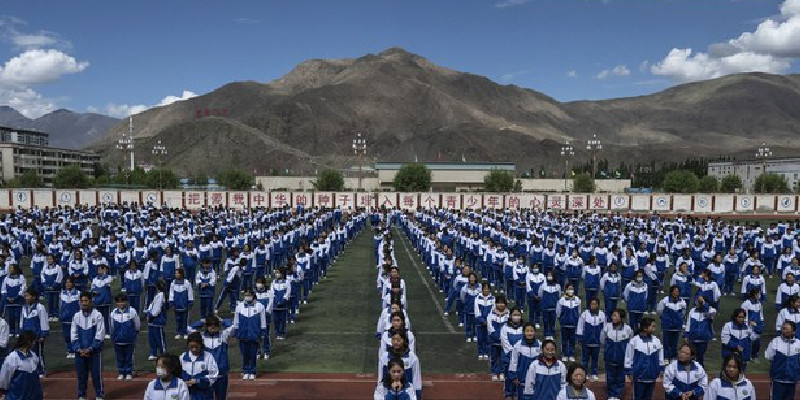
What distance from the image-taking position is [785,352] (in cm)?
887

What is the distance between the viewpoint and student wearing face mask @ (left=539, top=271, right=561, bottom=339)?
43.5 feet

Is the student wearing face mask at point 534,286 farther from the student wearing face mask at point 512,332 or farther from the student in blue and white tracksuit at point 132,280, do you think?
the student in blue and white tracksuit at point 132,280

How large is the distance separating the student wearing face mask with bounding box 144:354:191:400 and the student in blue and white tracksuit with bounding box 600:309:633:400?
6.72 m

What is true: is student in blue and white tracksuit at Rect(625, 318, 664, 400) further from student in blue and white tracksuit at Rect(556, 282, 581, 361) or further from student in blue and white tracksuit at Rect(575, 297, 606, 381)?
student in blue and white tracksuit at Rect(556, 282, 581, 361)

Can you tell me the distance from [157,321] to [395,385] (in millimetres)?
7514

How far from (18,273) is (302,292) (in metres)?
7.78

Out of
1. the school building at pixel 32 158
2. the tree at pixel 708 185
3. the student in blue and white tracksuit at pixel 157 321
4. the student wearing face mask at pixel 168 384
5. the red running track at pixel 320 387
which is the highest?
the school building at pixel 32 158

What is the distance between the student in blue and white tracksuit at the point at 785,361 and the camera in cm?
884

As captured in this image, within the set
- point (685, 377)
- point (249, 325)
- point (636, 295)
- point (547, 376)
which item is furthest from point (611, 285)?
point (249, 325)

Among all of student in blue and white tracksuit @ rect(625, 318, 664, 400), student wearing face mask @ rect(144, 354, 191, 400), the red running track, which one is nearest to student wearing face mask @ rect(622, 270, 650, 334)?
the red running track

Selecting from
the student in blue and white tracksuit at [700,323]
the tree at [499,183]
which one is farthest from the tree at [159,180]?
the student in blue and white tracksuit at [700,323]

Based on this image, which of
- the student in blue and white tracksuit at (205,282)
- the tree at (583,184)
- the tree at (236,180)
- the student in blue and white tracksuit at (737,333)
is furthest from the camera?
the tree at (236,180)

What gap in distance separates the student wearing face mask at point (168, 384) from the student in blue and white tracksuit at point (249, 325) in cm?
381

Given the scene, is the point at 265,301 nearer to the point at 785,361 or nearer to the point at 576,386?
the point at 576,386
